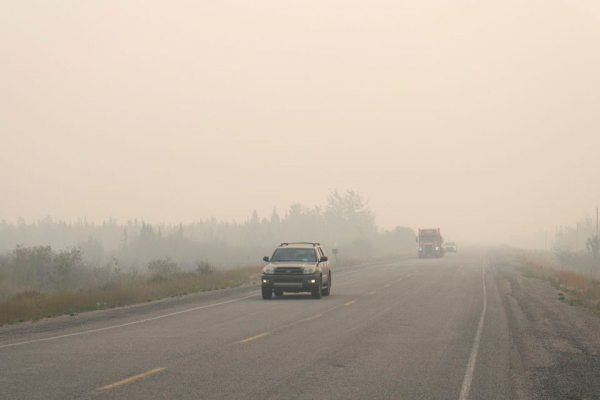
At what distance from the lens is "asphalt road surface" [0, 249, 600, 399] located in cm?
920

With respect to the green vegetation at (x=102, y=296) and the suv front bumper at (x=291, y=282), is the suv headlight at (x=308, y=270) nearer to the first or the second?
the suv front bumper at (x=291, y=282)

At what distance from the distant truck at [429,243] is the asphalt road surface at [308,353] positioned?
63.1 meters

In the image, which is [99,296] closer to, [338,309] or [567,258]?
[338,309]

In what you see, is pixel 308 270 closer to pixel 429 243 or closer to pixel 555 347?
pixel 555 347

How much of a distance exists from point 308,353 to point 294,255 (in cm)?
1420

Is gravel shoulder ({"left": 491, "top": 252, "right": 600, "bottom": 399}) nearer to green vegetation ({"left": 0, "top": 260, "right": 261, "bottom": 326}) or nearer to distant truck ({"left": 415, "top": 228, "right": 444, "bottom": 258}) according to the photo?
green vegetation ({"left": 0, "top": 260, "right": 261, "bottom": 326})

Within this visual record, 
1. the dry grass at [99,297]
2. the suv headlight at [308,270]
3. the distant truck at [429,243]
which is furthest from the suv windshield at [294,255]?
the distant truck at [429,243]

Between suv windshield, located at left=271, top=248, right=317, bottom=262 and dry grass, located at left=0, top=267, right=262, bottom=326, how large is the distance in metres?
5.09

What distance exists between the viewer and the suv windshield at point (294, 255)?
86.1 ft

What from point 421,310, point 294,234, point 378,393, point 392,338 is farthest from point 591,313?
point 294,234

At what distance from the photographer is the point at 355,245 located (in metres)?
111

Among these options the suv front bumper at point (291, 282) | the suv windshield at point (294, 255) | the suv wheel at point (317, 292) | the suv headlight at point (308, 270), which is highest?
the suv windshield at point (294, 255)

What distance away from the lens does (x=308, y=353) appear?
40.4ft

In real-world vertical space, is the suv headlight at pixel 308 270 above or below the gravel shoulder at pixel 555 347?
above
